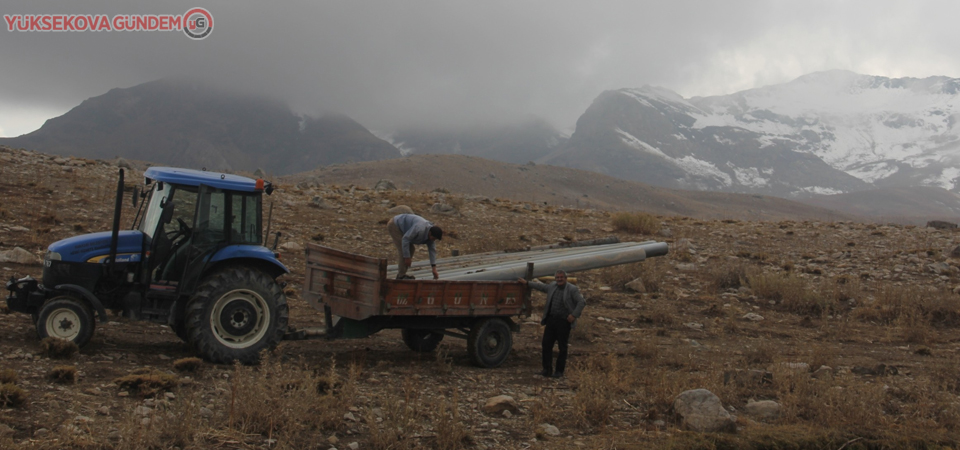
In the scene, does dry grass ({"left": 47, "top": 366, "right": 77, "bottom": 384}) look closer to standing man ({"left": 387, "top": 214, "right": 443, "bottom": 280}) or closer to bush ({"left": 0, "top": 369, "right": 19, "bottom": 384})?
bush ({"left": 0, "top": 369, "right": 19, "bottom": 384})

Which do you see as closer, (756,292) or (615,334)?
(615,334)

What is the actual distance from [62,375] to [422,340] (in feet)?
15.1

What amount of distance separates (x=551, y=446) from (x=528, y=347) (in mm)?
4377

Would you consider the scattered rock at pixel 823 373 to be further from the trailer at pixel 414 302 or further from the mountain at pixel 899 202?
the mountain at pixel 899 202

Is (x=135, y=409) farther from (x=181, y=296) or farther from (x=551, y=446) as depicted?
(x=551, y=446)

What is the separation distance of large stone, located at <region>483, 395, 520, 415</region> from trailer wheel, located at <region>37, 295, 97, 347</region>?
175 inches

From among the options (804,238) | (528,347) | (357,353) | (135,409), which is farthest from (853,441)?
(804,238)

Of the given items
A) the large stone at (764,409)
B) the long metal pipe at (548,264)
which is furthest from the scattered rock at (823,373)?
the long metal pipe at (548,264)

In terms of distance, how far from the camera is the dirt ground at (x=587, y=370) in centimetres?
567

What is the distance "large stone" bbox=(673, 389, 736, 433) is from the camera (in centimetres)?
642

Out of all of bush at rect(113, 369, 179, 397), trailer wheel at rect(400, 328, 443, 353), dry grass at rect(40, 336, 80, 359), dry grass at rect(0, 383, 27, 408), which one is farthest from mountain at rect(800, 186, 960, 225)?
dry grass at rect(0, 383, 27, 408)

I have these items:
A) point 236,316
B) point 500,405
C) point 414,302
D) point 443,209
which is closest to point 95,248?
point 236,316

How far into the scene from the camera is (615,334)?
1167 centimetres

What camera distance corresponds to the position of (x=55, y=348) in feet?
22.2
